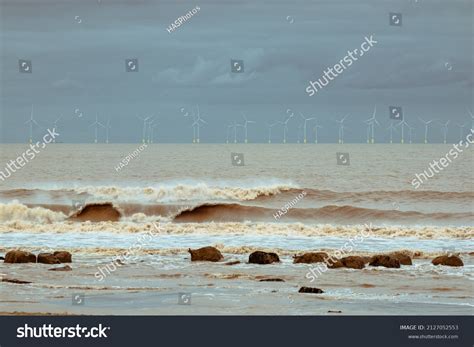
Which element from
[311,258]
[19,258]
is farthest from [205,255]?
[19,258]

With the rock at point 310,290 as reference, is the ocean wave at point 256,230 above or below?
above

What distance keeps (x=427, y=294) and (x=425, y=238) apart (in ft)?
49.8

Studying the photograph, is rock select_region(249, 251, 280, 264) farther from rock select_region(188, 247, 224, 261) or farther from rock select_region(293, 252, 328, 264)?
rock select_region(188, 247, 224, 261)

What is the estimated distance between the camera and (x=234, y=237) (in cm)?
3594

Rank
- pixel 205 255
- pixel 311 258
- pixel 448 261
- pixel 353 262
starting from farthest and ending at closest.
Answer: pixel 205 255
pixel 448 261
pixel 311 258
pixel 353 262

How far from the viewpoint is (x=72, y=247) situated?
31.8 metres

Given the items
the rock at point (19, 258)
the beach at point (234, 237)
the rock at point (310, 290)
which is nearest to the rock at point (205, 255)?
the beach at point (234, 237)

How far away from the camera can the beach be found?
789 inches

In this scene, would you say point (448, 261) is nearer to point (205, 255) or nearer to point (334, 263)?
point (334, 263)

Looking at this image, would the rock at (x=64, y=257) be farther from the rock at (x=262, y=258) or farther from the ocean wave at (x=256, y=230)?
the ocean wave at (x=256, y=230)

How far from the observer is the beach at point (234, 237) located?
65.7ft
